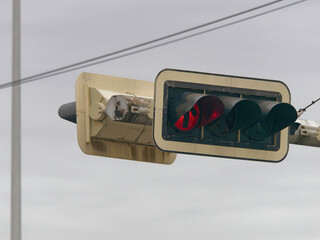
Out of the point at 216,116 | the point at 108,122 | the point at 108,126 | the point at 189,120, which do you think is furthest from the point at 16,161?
the point at 108,126

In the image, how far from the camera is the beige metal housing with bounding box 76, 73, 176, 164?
2549 centimetres

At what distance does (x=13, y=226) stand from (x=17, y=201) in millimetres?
338

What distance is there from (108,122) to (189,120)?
10.9 ft

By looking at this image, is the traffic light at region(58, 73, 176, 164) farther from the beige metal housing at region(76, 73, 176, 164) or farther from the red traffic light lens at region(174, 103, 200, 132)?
the red traffic light lens at region(174, 103, 200, 132)

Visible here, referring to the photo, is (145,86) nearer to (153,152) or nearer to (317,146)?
(153,152)

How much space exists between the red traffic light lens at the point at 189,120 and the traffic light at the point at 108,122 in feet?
4.33

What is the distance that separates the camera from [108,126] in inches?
1009

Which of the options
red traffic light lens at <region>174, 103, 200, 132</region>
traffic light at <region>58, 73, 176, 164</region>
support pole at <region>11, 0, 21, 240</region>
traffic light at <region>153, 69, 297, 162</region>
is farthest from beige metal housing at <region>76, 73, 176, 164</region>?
support pole at <region>11, 0, 21, 240</region>

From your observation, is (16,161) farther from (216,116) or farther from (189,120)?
(216,116)

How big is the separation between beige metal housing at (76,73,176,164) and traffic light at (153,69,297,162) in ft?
7.00

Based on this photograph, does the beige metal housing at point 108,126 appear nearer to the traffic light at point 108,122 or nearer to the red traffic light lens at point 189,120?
the traffic light at point 108,122

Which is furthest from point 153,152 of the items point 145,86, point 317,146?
point 317,146

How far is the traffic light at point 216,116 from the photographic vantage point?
22.2 meters

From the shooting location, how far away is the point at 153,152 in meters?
26.9
